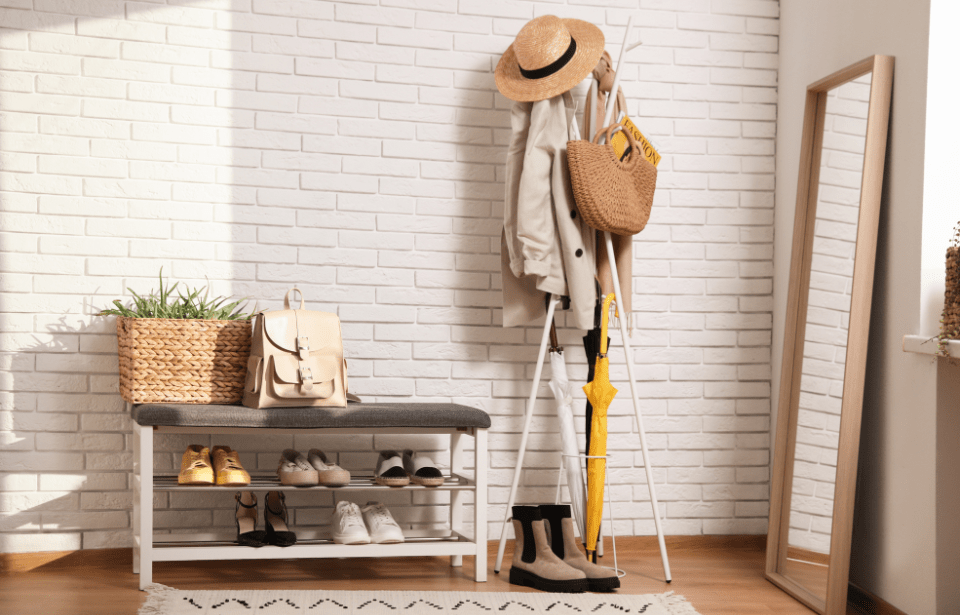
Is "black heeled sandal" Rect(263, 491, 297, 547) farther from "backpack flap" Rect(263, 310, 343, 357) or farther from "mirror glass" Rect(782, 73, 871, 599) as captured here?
"mirror glass" Rect(782, 73, 871, 599)

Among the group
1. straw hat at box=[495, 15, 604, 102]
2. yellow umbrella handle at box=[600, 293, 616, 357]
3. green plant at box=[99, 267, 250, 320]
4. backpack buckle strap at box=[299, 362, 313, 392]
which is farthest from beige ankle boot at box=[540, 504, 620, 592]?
straw hat at box=[495, 15, 604, 102]

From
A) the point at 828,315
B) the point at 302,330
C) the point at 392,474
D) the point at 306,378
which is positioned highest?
the point at 828,315

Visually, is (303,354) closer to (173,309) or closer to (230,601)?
(173,309)

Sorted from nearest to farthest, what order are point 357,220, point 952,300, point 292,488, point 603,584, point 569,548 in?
1. point 952,300
2. point 292,488
3. point 603,584
4. point 569,548
5. point 357,220

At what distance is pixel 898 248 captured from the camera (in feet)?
7.51

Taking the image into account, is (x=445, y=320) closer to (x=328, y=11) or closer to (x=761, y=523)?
(x=328, y=11)

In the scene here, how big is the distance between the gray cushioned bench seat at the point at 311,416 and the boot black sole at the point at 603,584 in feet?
1.87

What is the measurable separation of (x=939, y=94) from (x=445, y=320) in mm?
1642

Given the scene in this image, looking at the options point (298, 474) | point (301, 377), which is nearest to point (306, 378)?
point (301, 377)

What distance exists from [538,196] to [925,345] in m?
1.17

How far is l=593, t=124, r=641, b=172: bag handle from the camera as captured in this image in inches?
104

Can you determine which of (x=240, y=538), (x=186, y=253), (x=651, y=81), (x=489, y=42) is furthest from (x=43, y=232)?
(x=651, y=81)

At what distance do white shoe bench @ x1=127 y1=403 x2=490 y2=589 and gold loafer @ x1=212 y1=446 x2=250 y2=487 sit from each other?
23 millimetres

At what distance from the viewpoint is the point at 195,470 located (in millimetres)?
2338
